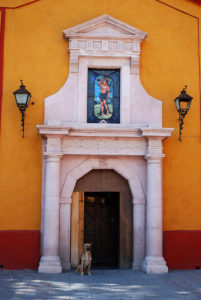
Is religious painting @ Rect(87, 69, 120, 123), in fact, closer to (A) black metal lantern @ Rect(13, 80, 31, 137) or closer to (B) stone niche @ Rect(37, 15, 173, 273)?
(B) stone niche @ Rect(37, 15, 173, 273)

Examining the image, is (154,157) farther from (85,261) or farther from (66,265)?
(66,265)

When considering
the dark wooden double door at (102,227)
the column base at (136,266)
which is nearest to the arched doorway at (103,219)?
the dark wooden double door at (102,227)

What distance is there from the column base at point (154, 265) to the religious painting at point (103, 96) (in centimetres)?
334

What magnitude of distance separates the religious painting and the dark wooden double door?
79.2 inches

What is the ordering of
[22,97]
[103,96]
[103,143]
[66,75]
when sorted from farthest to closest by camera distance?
[103,96] → [66,75] → [103,143] → [22,97]

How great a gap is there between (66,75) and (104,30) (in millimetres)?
1476

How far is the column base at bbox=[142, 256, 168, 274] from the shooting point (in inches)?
310

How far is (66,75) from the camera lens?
344 inches

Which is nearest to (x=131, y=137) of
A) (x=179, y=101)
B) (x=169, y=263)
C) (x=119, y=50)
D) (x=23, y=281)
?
(x=179, y=101)

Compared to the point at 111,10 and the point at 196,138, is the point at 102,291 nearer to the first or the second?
the point at 196,138

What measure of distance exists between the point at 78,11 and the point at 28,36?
4.65 ft

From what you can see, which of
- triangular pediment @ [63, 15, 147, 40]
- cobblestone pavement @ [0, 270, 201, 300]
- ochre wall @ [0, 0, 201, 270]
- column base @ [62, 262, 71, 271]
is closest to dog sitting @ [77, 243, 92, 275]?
cobblestone pavement @ [0, 270, 201, 300]

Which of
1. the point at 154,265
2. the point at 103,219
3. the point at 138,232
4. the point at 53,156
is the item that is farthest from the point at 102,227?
the point at 53,156

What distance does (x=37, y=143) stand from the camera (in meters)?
8.44
